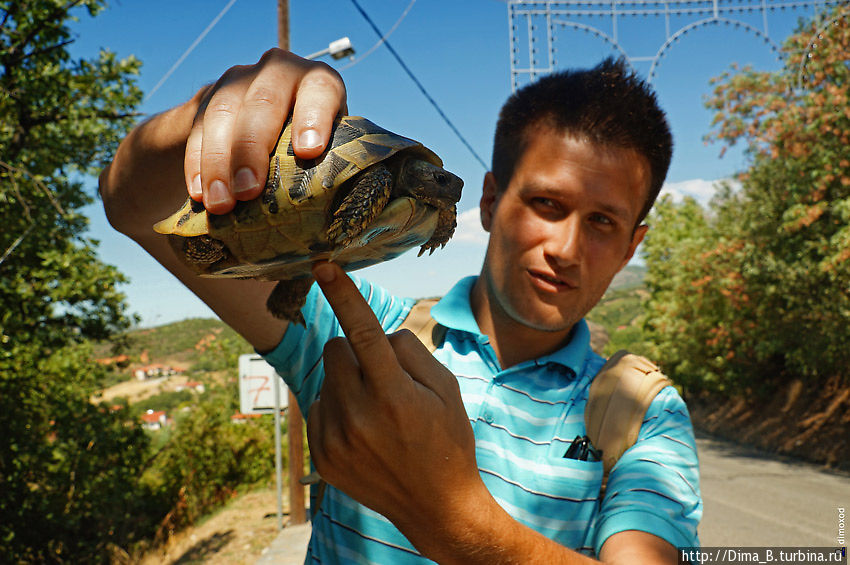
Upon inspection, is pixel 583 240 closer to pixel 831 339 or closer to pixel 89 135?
pixel 89 135

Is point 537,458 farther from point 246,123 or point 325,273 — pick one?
point 246,123

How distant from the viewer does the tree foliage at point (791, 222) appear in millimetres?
11648

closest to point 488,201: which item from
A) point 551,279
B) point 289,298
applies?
point 551,279

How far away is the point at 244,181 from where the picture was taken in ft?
3.64

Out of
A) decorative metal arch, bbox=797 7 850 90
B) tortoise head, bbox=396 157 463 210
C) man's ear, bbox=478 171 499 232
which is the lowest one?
tortoise head, bbox=396 157 463 210

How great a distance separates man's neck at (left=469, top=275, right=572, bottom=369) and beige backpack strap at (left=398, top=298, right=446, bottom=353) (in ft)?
0.60

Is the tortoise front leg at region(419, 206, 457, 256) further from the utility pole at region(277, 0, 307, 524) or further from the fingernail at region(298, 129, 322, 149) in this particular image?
the utility pole at region(277, 0, 307, 524)

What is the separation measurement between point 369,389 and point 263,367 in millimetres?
9284

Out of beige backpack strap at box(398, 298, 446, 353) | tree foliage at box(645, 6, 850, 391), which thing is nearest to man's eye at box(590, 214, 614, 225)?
beige backpack strap at box(398, 298, 446, 353)

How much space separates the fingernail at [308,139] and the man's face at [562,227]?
0.97 meters

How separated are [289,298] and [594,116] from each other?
1.22m

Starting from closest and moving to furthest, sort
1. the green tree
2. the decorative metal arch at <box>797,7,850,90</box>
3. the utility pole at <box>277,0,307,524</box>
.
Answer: the green tree
the utility pole at <box>277,0,307,524</box>
the decorative metal arch at <box>797,7,850,90</box>

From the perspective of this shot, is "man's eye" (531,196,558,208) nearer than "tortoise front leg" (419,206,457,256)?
No

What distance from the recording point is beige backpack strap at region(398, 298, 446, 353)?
197 cm
